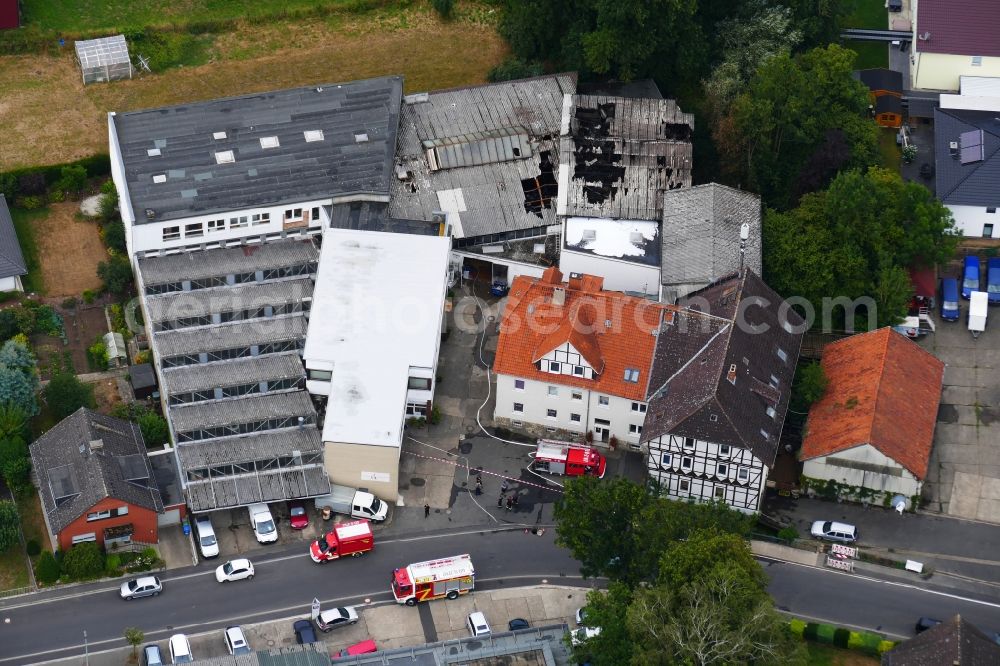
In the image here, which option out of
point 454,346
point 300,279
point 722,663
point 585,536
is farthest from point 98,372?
point 722,663

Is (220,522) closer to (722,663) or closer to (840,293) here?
(722,663)

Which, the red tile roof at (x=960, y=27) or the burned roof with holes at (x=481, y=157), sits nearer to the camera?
the burned roof with holes at (x=481, y=157)

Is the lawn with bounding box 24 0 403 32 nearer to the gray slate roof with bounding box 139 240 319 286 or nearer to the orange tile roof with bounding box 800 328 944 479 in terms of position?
the gray slate roof with bounding box 139 240 319 286

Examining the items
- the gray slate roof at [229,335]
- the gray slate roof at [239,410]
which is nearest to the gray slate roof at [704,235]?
the gray slate roof at [229,335]

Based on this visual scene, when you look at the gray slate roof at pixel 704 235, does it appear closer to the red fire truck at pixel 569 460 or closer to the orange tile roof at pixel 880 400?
the orange tile roof at pixel 880 400

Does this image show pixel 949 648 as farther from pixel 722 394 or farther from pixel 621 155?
pixel 621 155

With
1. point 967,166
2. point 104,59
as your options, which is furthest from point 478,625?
point 104,59

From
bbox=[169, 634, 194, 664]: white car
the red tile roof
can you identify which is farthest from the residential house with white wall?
bbox=[169, 634, 194, 664]: white car
